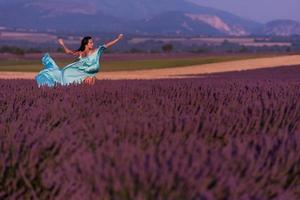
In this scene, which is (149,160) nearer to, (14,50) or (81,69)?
(81,69)

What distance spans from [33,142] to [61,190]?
0.83m

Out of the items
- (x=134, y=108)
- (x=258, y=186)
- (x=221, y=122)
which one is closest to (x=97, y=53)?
(x=134, y=108)

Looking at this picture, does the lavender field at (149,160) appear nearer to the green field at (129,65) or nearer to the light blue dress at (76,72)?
the light blue dress at (76,72)

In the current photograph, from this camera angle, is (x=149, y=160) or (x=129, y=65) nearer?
(x=149, y=160)

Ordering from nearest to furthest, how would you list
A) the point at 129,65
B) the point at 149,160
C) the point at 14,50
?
the point at 149,160
the point at 129,65
the point at 14,50

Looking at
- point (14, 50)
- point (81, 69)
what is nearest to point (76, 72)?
point (81, 69)

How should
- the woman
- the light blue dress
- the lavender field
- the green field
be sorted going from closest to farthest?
the lavender field < the woman < the light blue dress < the green field

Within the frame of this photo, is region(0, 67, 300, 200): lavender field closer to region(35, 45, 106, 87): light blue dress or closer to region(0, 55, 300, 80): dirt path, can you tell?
region(35, 45, 106, 87): light blue dress

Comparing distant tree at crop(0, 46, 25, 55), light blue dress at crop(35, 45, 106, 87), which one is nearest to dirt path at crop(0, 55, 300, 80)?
light blue dress at crop(35, 45, 106, 87)

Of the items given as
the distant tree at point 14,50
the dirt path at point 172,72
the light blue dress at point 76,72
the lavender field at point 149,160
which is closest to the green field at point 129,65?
the dirt path at point 172,72

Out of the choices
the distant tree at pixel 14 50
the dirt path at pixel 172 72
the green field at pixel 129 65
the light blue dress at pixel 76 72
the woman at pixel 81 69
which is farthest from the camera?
the distant tree at pixel 14 50

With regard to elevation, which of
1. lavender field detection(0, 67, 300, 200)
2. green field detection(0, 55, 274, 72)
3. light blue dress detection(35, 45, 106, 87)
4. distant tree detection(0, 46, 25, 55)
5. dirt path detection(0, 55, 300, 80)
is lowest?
distant tree detection(0, 46, 25, 55)

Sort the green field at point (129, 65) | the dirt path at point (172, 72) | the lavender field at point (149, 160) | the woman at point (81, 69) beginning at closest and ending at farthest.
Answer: the lavender field at point (149, 160)
the woman at point (81, 69)
the dirt path at point (172, 72)
the green field at point (129, 65)

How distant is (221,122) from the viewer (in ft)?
15.7
